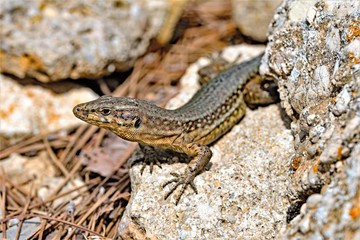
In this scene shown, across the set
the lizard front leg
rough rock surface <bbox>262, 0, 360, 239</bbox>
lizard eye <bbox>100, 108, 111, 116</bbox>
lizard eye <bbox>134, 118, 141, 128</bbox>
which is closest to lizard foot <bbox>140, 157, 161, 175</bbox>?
the lizard front leg

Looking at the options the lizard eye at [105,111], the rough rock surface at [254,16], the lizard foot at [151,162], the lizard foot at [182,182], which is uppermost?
the rough rock surface at [254,16]

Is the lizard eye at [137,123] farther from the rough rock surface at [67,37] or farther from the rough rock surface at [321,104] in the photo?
the rough rock surface at [67,37]

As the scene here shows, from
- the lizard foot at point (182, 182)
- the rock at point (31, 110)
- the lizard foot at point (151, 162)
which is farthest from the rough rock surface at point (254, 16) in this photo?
the lizard foot at point (182, 182)

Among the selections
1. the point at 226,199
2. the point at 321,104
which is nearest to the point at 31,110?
the point at 226,199

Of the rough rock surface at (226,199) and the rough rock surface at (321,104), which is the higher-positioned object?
the rough rock surface at (321,104)

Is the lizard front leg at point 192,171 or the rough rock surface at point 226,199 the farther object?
the lizard front leg at point 192,171

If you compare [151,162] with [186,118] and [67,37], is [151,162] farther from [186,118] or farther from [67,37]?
[67,37]

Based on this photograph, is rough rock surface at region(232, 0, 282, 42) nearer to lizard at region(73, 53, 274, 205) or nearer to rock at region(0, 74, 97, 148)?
lizard at region(73, 53, 274, 205)
